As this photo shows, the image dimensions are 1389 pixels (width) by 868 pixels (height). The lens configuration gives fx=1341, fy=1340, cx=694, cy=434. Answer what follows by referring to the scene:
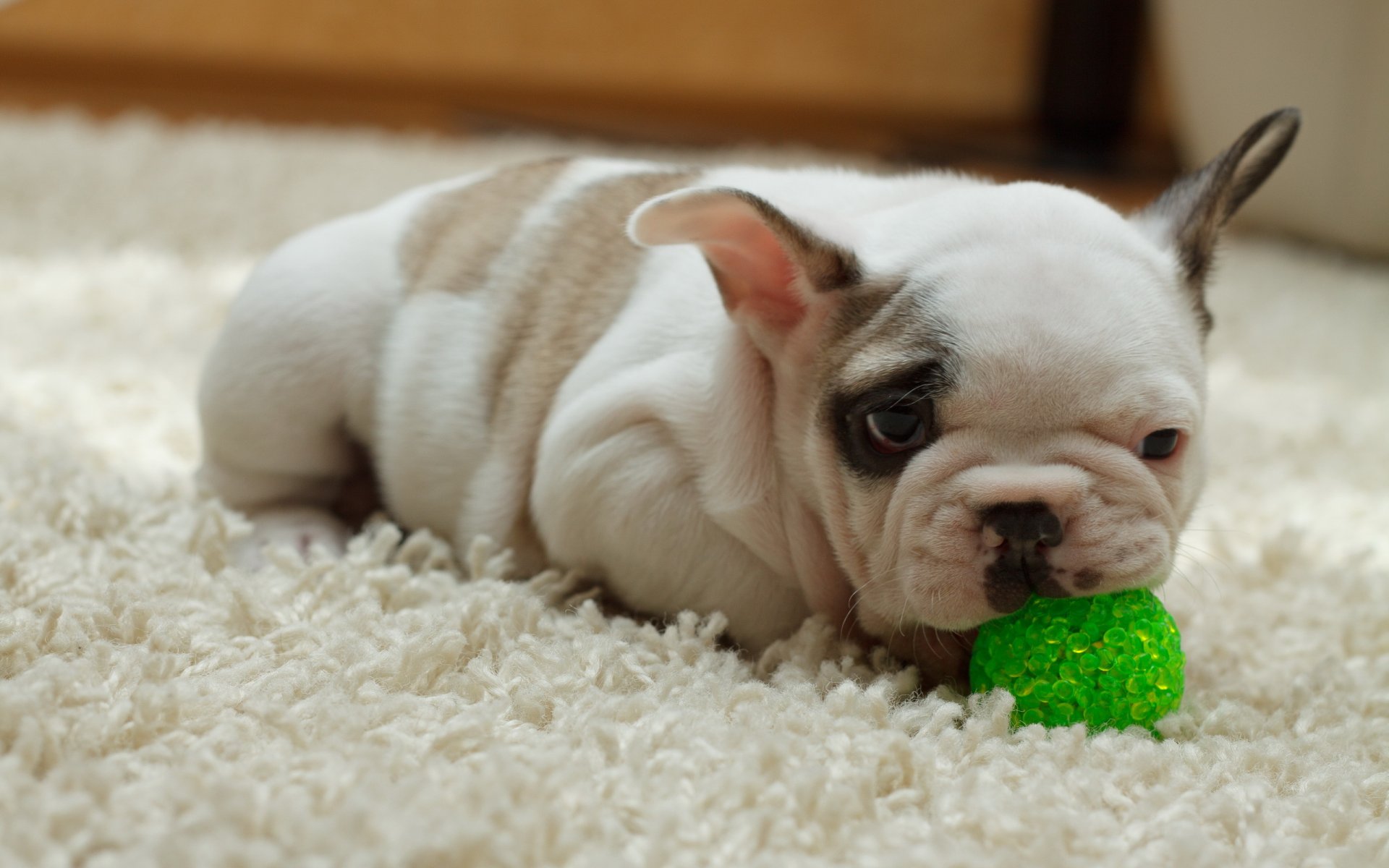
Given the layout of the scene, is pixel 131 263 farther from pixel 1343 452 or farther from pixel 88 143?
pixel 1343 452

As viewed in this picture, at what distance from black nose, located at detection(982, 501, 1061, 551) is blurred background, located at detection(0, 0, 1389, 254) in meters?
4.37

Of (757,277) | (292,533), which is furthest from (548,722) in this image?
(292,533)

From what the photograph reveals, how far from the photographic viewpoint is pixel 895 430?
1.57 meters

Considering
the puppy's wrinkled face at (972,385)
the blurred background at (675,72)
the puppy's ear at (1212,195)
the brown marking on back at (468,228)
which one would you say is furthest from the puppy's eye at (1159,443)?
the blurred background at (675,72)

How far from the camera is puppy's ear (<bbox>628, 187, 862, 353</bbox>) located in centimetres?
158

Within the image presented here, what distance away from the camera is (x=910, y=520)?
154 centimetres

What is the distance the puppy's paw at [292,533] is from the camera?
2.12 m

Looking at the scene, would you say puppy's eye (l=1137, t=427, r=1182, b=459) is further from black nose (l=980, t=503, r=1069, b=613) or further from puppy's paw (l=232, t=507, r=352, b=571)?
puppy's paw (l=232, t=507, r=352, b=571)

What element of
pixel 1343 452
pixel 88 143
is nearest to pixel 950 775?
pixel 1343 452

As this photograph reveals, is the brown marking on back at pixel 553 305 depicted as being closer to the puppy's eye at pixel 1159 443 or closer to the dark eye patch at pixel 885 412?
the dark eye patch at pixel 885 412

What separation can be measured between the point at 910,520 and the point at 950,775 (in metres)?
0.30

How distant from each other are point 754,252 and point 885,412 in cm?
28

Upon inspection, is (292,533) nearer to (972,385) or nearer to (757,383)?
(757,383)

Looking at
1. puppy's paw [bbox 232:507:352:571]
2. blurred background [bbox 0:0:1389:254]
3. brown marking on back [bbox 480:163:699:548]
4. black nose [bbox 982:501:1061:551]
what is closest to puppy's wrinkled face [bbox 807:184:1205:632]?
black nose [bbox 982:501:1061:551]
